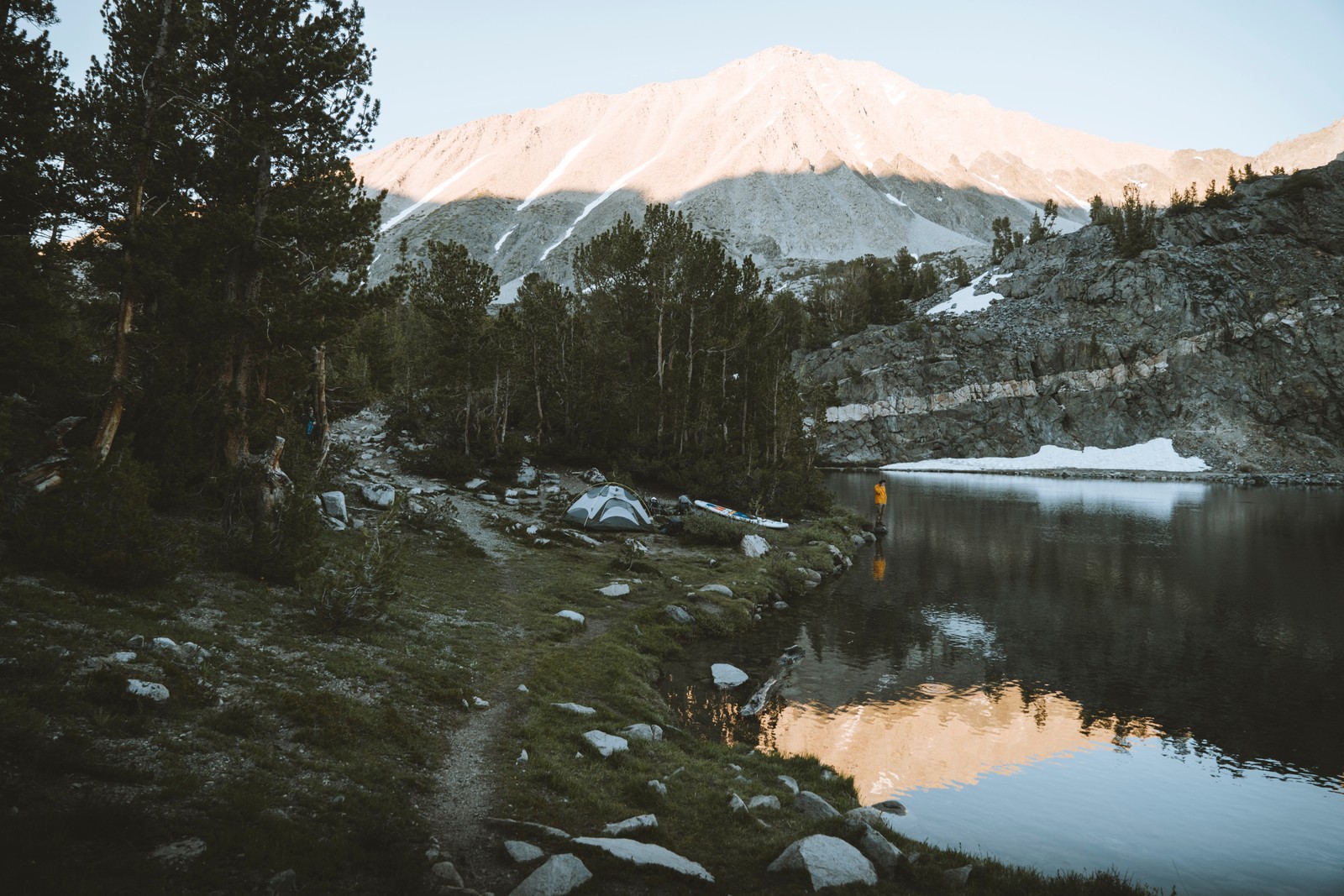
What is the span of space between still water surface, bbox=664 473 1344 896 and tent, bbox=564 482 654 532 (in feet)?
31.0

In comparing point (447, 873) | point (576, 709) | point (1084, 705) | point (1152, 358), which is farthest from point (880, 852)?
point (1152, 358)

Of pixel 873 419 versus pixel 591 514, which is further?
pixel 873 419

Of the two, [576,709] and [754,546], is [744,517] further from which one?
[576,709]

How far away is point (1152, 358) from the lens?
3939 inches

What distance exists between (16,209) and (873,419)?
103 metres

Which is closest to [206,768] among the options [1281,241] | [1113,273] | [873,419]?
[873,419]

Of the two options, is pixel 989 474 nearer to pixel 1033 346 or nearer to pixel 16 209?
pixel 1033 346

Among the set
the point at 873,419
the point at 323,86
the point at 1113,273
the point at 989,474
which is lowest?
the point at 989,474

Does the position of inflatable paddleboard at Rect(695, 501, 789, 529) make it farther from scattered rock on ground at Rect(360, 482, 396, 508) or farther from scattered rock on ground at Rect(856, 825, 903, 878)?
scattered rock on ground at Rect(856, 825, 903, 878)

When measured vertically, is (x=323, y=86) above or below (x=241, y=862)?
above

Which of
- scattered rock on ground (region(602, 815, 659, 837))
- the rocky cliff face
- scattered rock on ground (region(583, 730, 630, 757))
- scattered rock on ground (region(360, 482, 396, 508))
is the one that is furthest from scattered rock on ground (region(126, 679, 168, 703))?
the rocky cliff face

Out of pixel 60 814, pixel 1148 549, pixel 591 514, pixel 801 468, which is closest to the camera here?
pixel 60 814

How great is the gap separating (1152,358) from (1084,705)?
105829 millimetres

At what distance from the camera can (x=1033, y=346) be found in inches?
4146
